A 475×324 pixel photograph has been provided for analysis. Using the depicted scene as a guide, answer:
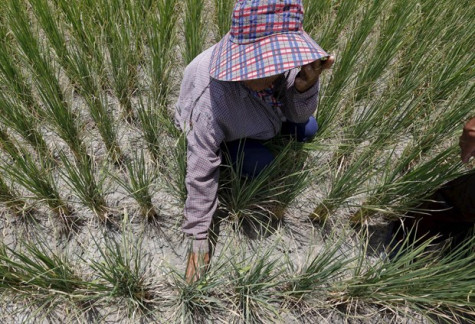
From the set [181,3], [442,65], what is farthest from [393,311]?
[181,3]

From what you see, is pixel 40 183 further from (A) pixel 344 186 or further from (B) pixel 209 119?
(A) pixel 344 186

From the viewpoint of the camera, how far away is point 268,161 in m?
1.18

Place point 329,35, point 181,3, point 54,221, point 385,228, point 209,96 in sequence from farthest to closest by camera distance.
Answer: point 181,3
point 329,35
point 385,228
point 54,221
point 209,96

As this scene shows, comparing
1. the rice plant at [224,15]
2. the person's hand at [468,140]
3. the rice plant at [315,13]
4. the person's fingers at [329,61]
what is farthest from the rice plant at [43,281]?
the rice plant at [315,13]

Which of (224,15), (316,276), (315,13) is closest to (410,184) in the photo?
(316,276)

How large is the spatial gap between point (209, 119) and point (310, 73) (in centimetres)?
31

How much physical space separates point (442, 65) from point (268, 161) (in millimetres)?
835

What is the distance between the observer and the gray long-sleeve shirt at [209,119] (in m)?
0.94

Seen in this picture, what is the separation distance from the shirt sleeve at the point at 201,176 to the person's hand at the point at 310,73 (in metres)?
0.27

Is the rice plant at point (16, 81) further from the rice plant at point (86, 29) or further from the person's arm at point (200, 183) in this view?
the person's arm at point (200, 183)

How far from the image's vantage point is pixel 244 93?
948mm

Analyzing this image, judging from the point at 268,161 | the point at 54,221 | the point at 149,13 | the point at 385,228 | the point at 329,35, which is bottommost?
the point at 385,228

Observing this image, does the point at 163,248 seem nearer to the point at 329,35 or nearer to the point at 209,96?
the point at 209,96

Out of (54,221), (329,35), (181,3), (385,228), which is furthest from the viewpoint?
(181,3)
